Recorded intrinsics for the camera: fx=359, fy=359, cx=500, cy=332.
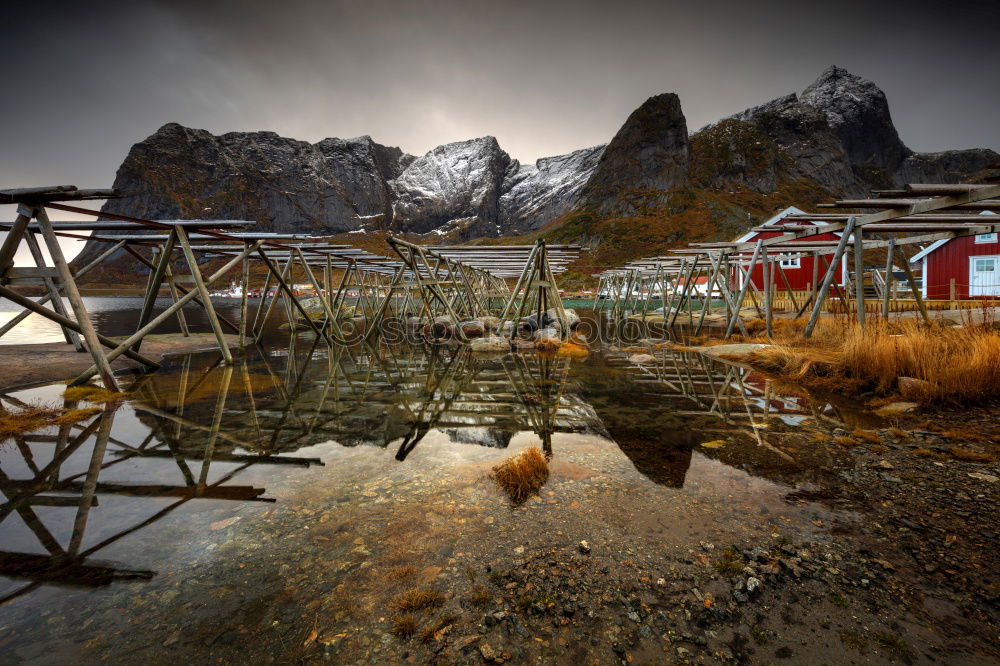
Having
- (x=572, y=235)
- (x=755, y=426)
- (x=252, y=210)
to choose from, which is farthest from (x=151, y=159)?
(x=755, y=426)

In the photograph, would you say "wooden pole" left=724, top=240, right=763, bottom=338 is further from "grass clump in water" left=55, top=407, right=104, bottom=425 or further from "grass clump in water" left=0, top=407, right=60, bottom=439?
"grass clump in water" left=0, top=407, right=60, bottom=439

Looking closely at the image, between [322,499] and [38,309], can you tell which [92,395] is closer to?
[38,309]

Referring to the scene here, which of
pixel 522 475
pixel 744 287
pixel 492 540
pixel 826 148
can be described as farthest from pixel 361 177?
pixel 492 540

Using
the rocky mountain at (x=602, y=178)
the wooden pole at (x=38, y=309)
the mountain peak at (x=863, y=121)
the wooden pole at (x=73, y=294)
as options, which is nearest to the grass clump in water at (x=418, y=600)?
the wooden pole at (x=38, y=309)

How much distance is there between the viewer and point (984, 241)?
2045cm

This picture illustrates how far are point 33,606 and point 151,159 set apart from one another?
20279 cm

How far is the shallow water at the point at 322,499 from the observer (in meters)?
2.01

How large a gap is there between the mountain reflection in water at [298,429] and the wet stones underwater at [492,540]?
36 millimetres

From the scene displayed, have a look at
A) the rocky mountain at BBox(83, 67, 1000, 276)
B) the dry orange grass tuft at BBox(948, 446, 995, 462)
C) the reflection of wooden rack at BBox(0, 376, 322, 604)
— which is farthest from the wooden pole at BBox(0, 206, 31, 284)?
the rocky mountain at BBox(83, 67, 1000, 276)

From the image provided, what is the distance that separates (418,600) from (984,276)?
113 feet

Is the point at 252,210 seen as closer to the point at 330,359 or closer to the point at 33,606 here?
the point at 330,359

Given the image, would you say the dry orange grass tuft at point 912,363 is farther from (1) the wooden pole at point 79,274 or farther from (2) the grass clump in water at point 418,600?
(1) the wooden pole at point 79,274

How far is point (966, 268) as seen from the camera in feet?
69.5

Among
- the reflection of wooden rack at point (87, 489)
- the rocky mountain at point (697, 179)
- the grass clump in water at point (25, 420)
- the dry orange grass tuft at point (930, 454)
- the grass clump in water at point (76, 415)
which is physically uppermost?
the rocky mountain at point (697, 179)
